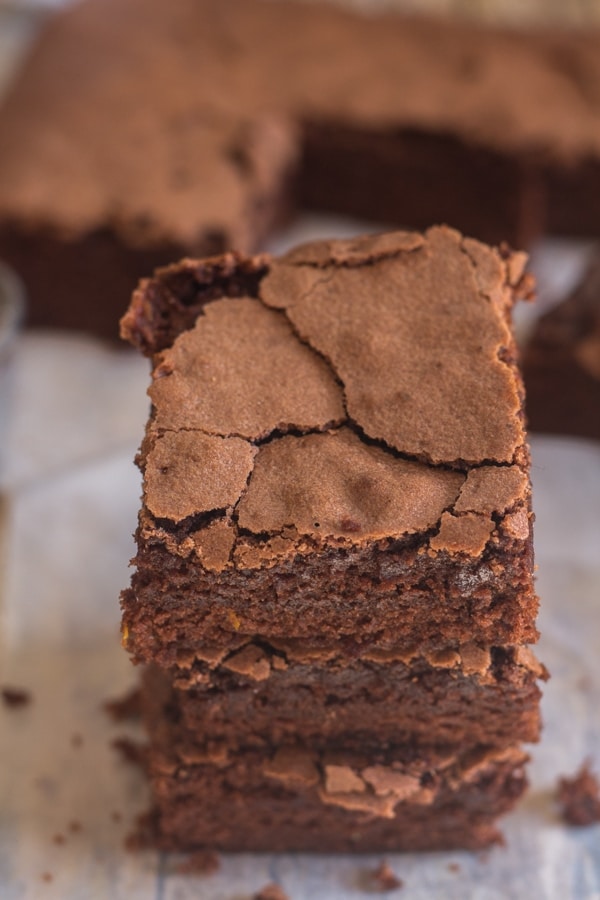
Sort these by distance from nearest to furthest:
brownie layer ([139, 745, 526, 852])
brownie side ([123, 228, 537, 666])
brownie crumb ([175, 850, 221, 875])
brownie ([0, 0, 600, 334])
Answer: brownie side ([123, 228, 537, 666]) → brownie layer ([139, 745, 526, 852]) → brownie crumb ([175, 850, 221, 875]) → brownie ([0, 0, 600, 334])

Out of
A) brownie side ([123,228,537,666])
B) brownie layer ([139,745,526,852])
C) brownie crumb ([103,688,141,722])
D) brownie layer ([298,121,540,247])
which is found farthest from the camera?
brownie layer ([298,121,540,247])

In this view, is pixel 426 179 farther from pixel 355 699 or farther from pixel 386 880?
pixel 386 880

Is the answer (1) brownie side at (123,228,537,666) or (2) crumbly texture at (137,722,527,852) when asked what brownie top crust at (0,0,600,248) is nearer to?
(1) brownie side at (123,228,537,666)

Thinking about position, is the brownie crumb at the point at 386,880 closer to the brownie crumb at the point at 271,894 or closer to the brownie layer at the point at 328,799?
the brownie layer at the point at 328,799

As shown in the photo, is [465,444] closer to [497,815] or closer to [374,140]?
[497,815]

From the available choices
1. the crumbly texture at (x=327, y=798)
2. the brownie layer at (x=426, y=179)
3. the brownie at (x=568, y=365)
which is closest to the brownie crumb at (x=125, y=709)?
the crumbly texture at (x=327, y=798)

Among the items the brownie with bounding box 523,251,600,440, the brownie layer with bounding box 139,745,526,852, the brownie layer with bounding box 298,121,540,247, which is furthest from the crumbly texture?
the brownie layer with bounding box 298,121,540,247

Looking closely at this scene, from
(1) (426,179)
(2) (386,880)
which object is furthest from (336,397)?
(1) (426,179)

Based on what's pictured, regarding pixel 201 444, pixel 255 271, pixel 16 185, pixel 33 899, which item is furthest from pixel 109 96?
pixel 33 899
